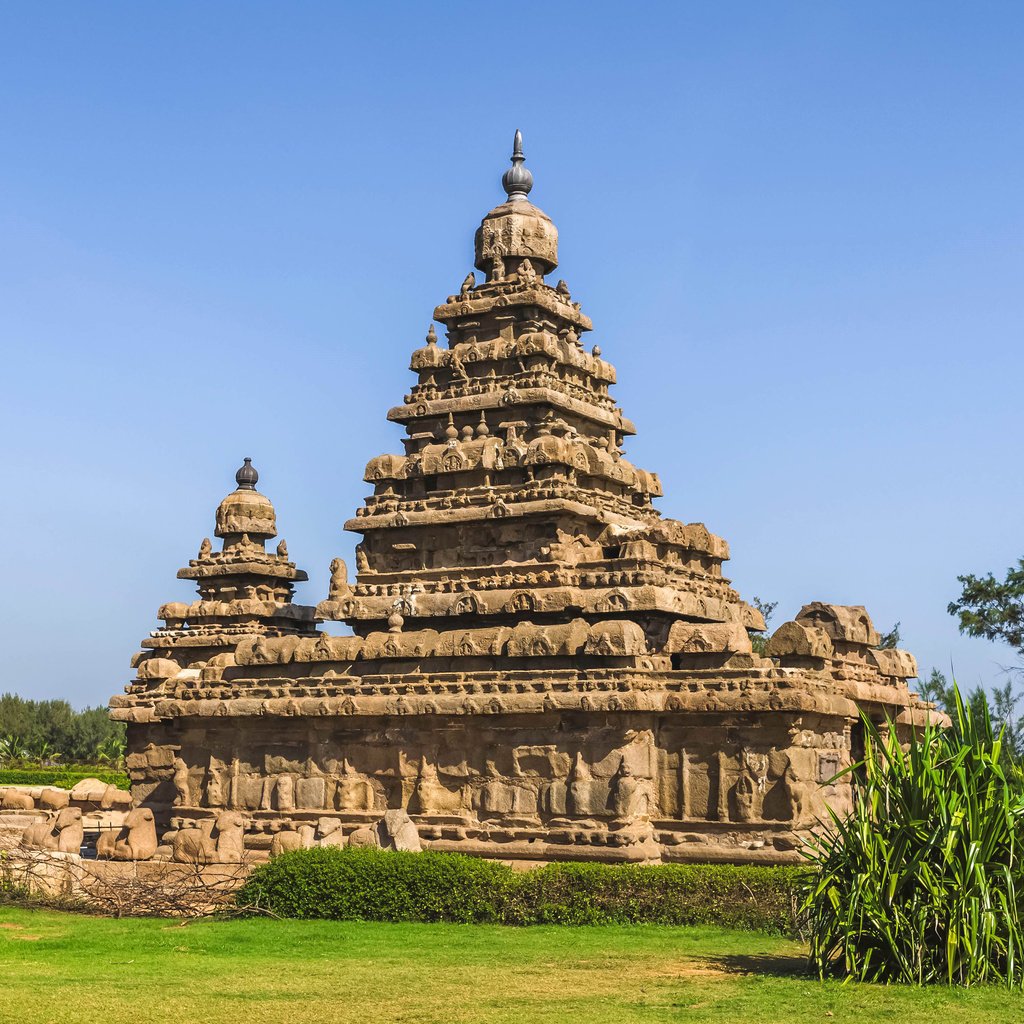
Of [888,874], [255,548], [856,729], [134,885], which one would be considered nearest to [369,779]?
[134,885]

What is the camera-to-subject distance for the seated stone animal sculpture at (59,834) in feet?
90.4

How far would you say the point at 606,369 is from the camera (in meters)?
33.5

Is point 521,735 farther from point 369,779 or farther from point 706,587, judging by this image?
Answer: point 706,587

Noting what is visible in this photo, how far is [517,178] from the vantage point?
3397 centimetres

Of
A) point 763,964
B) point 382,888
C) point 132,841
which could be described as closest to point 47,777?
point 132,841

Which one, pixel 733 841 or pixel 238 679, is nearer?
pixel 733 841

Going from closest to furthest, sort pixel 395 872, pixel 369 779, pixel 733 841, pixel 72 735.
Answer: pixel 395 872
pixel 733 841
pixel 369 779
pixel 72 735

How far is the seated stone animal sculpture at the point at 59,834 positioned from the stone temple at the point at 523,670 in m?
1.74

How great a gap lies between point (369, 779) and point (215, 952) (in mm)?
9114

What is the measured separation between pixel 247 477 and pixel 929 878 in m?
33.1

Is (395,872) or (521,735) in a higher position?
(521,735)

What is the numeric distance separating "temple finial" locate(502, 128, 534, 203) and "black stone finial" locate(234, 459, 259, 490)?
594 inches

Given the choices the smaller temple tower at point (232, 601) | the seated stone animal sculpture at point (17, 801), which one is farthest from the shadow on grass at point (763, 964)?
the seated stone animal sculpture at point (17, 801)

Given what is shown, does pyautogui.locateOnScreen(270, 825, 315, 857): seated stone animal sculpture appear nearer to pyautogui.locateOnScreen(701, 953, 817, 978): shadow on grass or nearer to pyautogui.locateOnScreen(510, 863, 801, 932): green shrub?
pyautogui.locateOnScreen(510, 863, 801, 932): green shrub
